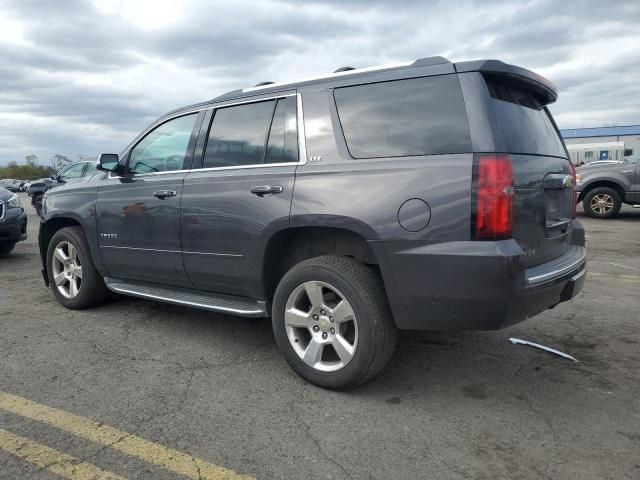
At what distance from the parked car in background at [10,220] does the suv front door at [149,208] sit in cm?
387

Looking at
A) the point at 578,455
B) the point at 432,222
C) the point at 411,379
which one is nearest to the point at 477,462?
the point at 578,455

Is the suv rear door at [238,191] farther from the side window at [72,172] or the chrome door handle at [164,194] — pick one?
the side window at [72,172]

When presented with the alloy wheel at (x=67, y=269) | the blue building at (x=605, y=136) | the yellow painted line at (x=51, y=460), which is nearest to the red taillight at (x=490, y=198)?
the yellow painted line at (x=51, y=460)

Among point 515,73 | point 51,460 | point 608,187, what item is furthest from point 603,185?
point 51,460

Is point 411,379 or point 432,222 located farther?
point 411,379

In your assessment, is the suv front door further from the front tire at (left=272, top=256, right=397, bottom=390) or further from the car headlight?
the car headlight

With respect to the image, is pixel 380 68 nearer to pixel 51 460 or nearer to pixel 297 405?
pixel 297 405

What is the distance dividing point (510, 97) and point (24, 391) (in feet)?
11.2

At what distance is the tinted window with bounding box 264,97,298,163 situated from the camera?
3.43 metres

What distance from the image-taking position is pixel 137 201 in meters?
4.23

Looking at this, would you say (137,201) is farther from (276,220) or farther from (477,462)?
(477,462)

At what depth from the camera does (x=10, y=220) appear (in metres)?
7.55

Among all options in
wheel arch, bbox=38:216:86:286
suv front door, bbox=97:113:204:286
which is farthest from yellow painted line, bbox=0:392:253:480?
wheel arch, bbox=38:216:86:286

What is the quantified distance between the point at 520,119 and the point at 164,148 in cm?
276
